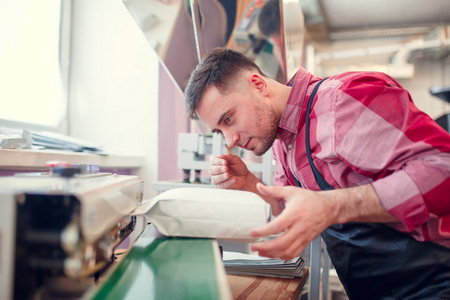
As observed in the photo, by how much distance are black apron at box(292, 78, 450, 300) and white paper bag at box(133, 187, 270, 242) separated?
42 cm

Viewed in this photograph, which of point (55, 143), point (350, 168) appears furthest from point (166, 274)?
point (55, 143)

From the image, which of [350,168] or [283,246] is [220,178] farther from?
[283,246]

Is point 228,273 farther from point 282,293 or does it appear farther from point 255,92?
point 255,92

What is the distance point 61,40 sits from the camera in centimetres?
190

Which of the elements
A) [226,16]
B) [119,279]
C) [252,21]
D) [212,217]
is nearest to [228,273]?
[212,217]

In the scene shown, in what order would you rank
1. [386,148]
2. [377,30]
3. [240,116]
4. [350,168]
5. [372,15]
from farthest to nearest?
[377,30], [372,15], [240,116], [350,168], [386,148]

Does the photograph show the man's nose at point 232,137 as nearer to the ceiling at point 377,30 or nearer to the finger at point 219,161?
the finger at point 219,161

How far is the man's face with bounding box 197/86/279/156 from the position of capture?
3.56 feet

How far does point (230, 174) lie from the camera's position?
1191 mm

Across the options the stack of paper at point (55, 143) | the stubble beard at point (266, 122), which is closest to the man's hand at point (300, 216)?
the stubble beard at point (266, 122)

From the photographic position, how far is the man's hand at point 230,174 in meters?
1.14

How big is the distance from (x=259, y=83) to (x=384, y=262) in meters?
0.67

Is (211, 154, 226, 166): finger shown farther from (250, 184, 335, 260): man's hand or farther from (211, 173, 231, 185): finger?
(250, 184, 335, 260): man's hand

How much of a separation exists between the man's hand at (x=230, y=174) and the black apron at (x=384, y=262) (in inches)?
11.5
